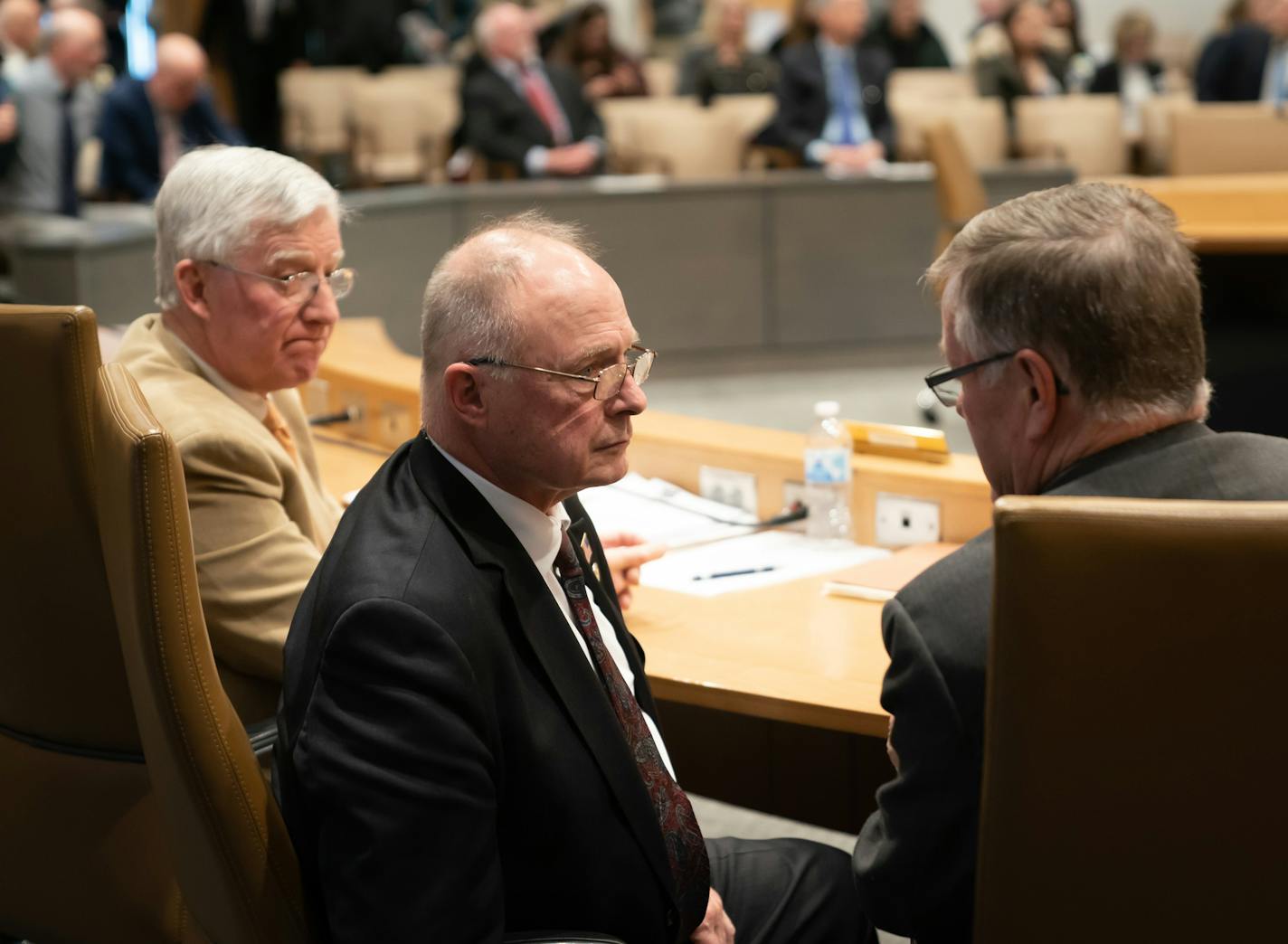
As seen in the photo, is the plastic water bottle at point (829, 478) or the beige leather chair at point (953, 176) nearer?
the plastic water bottle at point (829, 478)

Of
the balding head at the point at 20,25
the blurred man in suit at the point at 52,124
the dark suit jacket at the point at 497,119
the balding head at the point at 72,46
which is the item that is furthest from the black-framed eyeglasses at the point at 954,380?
the balding head at the point at 20,25

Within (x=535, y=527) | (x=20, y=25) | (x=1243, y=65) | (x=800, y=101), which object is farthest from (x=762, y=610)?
(x=1243, y=65)

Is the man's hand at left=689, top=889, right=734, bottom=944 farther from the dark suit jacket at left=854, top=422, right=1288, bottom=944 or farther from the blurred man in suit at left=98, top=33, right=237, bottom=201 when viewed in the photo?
the blurred man in suit at left=98, top=33, right=237, bottom=201

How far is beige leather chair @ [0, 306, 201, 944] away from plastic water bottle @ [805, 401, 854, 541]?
4.02 ft

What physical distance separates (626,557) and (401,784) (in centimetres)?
90

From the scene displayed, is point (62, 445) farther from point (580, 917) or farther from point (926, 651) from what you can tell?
point (926, 651)

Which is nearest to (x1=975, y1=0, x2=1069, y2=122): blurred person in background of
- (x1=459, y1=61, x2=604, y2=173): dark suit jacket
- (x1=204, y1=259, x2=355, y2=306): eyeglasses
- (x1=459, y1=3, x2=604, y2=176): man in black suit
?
(x1=459, y1=3, x2=604, y2=176): man in black suit

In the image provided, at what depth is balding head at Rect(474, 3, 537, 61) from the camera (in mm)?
7984

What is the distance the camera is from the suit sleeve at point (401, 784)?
53.3 inches

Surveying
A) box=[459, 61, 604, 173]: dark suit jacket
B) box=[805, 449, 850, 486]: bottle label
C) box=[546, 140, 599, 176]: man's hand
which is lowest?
box=[805, 449, 850, 486]: bottle label

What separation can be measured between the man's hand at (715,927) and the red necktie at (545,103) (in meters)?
6.73

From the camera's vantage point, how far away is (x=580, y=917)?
1.52 meters

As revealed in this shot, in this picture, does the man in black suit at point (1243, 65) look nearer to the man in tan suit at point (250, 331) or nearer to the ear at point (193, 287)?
the man in tan suit at point (250, 331)

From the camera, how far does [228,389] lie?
2.32 m
